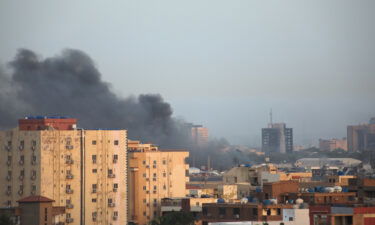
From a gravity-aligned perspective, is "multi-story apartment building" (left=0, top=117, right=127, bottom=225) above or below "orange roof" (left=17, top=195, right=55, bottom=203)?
above

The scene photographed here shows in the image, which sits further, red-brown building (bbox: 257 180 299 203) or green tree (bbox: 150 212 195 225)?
green tree (bbox: 150 212 195 225)

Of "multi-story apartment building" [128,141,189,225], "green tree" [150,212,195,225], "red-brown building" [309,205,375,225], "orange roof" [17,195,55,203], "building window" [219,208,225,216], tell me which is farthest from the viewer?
"multi-story apartment building" [128,141,189,225]

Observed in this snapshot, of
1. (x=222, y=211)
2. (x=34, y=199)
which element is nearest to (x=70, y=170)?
(x=34, y=199)

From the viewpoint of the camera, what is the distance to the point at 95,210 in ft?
277

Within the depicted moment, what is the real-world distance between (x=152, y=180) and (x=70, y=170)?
25.5m

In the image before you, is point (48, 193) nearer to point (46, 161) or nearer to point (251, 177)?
point (46, 161)

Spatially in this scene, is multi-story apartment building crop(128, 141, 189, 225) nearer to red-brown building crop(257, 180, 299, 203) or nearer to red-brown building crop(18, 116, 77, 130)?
red-brown building crop(18, 116, 77, 130)

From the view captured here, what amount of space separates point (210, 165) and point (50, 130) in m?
113

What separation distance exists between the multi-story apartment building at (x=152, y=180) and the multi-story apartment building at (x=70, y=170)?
2015 centimetres

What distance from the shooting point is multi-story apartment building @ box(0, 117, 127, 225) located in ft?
271

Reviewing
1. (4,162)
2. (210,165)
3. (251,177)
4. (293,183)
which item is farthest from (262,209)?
(210,165)

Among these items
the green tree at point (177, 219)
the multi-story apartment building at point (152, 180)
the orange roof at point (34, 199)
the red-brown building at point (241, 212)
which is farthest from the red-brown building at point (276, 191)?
the multi-story apartment building at point (152, 180)

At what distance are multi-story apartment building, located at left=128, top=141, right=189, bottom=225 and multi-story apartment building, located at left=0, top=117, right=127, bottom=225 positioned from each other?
20.1 meters

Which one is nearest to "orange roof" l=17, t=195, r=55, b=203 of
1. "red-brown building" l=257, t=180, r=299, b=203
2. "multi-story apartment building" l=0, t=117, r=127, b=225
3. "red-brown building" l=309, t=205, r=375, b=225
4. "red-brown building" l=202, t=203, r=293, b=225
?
"multi-story apartment building" l=0, t=117, r=127, b=225
